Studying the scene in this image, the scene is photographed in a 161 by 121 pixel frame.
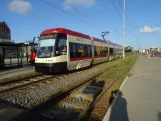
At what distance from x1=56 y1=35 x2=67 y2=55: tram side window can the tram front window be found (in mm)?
408

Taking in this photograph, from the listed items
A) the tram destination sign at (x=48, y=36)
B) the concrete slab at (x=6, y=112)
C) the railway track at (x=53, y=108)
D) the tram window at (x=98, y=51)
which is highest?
the tram destination sign at (x=48, y=36)

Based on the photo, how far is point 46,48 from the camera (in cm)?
1362

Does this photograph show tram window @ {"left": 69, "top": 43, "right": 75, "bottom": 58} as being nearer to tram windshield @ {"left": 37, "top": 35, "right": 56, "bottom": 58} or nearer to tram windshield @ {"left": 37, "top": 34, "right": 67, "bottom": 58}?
tram windshield @ {"left": 37, "top": 34, "right": 67, "bottom": 58}

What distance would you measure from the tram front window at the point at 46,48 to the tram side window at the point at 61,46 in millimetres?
408

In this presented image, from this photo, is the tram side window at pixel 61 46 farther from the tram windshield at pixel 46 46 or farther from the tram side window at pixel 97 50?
the tram side window at pixel 97 50

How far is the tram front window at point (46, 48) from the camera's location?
43.5ft

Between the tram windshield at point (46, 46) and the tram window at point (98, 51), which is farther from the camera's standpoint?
the tram window at point (98, 51)

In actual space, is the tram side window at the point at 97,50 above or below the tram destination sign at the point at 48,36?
below

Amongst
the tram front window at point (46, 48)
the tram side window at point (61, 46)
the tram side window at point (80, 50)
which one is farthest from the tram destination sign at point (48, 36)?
the tram side window at point (80, 50)

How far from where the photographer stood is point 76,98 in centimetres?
738

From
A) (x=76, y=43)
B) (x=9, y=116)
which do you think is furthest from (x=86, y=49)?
(x=9, y=116)

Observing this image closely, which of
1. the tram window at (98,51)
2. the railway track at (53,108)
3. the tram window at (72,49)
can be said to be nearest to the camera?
the railway track at (53,108)

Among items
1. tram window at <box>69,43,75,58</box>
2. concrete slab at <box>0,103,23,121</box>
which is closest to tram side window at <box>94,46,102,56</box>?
tram window at <box>69,43,75,58</box>

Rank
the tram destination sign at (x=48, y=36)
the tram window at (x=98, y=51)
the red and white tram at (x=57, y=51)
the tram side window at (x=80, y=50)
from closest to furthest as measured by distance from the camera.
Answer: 1. the red and white tram at (x=57, y=51)
2. the tram destination sign at (x=48, y=36)
3. the tram side window at (x=80, y=50)
4. the tram window at (x=98, y=51)
